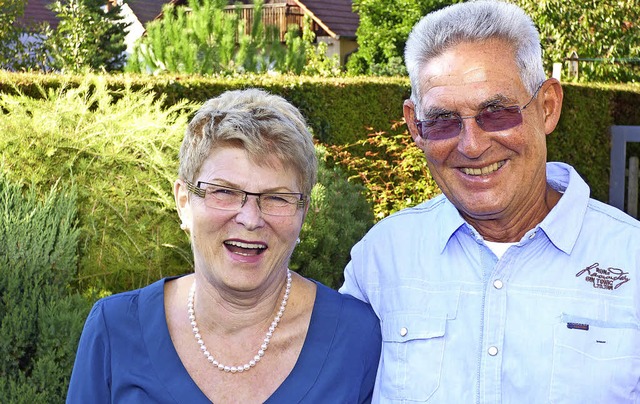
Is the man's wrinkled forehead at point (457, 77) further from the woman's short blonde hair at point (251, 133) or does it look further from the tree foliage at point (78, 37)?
the tree foliage at point (78, 37)

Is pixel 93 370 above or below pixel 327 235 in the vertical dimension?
above

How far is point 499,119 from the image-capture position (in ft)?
7.79

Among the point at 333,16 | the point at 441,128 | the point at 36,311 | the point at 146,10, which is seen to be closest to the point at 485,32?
the point at 441,128

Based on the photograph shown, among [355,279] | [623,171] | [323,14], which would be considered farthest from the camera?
[323,14]

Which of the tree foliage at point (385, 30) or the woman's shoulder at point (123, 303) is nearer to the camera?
the woman's shoulder at point (123, 303)

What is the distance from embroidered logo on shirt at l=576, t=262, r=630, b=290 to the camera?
2287mm

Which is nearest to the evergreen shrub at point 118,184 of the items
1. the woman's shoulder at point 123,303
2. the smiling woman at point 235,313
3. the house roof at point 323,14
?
the woman's shoulder at point 123,303

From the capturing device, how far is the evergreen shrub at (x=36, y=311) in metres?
3.16

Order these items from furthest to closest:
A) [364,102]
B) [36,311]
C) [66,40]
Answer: [66,40]
[364,102]
[36,311]

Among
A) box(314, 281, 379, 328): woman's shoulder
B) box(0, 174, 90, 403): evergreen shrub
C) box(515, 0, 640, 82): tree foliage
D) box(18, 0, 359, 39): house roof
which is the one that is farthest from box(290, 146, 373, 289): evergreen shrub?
box(18, 0, 359, 39): house roof

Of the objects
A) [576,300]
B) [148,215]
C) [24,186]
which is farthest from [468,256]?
[24,186]

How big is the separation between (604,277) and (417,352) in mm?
559

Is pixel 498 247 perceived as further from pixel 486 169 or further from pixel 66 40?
pixel 66 40

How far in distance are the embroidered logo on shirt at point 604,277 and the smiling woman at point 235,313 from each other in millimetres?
686
